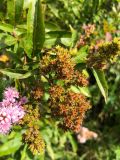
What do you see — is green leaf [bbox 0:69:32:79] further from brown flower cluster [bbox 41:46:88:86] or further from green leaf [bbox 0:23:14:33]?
green leaf [bbox 0:23:14:33]

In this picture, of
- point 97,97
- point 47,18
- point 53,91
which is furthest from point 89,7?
point 53,91

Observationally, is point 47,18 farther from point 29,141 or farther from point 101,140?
A: point 29,141

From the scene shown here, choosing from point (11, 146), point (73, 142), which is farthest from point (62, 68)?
point (73, 142)

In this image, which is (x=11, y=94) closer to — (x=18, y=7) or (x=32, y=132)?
(x=32, y=132)

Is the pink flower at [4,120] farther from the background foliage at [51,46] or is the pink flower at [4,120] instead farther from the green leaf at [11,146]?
the green leaf at [11,146]

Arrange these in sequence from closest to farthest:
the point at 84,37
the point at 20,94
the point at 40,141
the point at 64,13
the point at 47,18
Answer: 1. the point at 40,141
2. the point at 20,94
3. the point at 84,37
4. the point at 64,13
5. the point at 47,18

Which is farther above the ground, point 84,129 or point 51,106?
point 51,106

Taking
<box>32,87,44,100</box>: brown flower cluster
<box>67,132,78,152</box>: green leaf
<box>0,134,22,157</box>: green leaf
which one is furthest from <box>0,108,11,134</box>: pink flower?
<box>67,132,78,152</box>: green leaf
